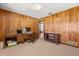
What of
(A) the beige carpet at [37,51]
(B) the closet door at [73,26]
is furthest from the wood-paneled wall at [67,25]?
(A) the beige carpet at [37,51]

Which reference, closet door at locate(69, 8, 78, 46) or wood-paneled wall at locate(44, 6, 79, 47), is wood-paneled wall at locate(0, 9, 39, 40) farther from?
closet door at locate(69, 8, 78, 46)

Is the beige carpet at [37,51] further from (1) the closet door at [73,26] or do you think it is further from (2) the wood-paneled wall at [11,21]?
(2) the wood-paneled wall at [11,21]

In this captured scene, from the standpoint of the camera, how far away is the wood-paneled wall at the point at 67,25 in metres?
3.82

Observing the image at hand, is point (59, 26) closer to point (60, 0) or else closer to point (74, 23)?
point (74, 23)

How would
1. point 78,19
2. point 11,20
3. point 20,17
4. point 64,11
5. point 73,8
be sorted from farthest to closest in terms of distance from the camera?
point 20,17, point 11,20, point 64,11, point 73,8, point 78,19

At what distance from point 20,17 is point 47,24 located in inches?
90.8

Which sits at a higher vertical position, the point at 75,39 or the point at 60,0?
the point at 60,0

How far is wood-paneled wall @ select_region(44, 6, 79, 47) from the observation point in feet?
12.5

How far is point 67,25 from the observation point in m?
4.32

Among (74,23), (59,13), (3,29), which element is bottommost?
(3,29)

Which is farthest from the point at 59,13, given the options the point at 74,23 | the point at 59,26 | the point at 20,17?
the point at 20,17

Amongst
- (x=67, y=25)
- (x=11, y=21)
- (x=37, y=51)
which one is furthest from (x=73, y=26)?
(x=11, y=21)

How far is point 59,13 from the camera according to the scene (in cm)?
488

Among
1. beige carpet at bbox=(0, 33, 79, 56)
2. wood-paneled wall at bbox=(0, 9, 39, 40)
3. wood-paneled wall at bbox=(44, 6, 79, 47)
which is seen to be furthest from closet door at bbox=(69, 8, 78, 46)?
wood-paneled wall at bbox=(0, 9, 39, 40)
